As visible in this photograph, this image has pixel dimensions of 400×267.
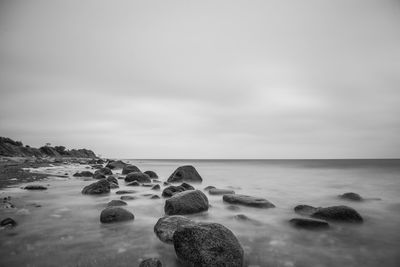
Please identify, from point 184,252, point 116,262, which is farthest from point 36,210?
point 184,252

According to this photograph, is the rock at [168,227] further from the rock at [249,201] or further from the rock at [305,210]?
the rock at [305,210]

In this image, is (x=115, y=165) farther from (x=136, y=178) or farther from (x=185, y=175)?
(x=136, y=178)

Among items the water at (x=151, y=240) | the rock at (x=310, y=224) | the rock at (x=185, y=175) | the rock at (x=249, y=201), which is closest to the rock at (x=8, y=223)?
the water at (x=151, y=240)

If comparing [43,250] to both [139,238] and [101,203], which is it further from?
[101,203]

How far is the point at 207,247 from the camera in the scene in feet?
12.2

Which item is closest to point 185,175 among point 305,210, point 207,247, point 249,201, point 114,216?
point 249,201

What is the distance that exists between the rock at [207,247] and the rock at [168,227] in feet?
2.98

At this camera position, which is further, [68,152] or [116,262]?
[68,152]

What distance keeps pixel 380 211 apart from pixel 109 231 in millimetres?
9865

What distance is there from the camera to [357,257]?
445 cm

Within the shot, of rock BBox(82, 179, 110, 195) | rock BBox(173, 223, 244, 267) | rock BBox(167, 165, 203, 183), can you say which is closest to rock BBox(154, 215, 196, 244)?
rock BBox(173, 223, 244, 267)

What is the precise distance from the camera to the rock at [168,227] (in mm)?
4866

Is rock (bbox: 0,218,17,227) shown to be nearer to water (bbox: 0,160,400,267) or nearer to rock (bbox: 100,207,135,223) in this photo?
water (bbox: 0,160,400,267)

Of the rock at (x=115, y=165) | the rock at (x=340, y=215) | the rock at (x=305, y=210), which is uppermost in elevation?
the rock at (x=340, y=215)
